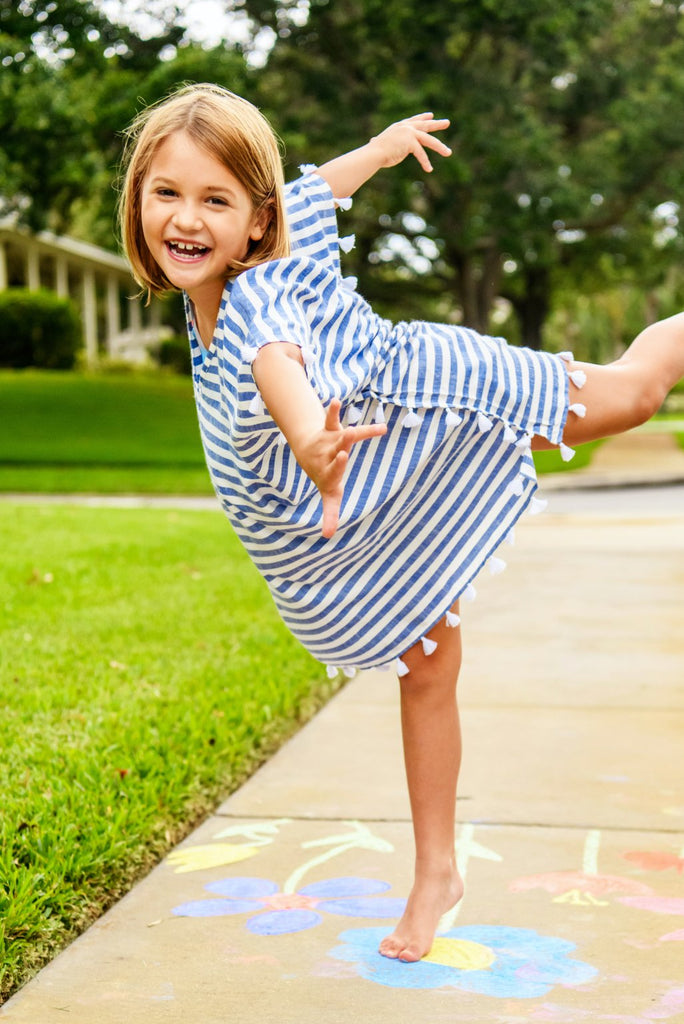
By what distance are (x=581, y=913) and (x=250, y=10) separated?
22.9 metres

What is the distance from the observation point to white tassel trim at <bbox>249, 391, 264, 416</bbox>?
2.12 meters

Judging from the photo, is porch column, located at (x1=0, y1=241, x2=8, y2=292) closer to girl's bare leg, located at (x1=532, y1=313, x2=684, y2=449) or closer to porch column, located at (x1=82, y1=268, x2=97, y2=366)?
porch column, located at (x1=82, y1=268, x2=97, y2=366)

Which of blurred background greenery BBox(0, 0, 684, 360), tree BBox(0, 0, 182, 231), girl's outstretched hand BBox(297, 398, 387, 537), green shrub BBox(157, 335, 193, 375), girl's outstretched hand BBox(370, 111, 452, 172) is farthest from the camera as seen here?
green shrub BBox(157, 335, 193, 375)

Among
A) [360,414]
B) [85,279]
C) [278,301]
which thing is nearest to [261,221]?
[278,301]

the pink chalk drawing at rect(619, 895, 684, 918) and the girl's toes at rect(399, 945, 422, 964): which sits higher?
the girl's toes at rect(399, 945, 422, 964)

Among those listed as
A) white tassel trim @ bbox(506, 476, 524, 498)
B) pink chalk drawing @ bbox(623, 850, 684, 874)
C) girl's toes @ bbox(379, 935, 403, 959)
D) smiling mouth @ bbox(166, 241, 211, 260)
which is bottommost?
pink chalk drawing @ bbox(623, 850, 684, 874)

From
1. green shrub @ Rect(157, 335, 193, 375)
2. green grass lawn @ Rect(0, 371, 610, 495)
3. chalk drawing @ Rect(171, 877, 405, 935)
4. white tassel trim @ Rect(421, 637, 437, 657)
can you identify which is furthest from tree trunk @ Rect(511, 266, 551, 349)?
white tassel trim @ Rect(421, 637, 437, 657)

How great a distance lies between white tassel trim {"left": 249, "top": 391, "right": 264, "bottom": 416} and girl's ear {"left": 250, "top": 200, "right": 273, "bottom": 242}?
422 millimetres

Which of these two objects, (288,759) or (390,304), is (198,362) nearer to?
(288,759)

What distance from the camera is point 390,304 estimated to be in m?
34.3

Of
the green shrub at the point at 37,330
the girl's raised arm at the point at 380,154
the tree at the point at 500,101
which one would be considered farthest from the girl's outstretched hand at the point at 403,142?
the green shrub at the point at 37,330

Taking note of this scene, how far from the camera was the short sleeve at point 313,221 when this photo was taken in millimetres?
2482

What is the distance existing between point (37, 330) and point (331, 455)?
1190 inches

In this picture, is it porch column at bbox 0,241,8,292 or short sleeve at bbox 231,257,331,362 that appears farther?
porch column at bbox 0,241,8,292
